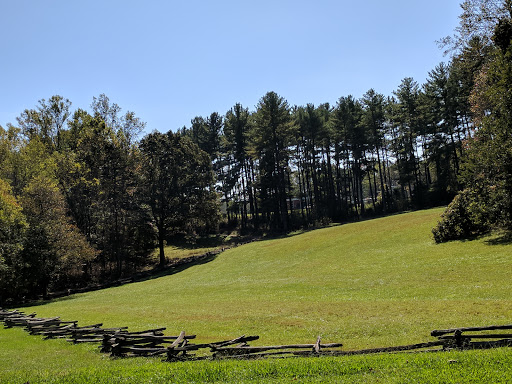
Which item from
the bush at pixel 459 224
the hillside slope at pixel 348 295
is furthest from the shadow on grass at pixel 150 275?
the bush at pixel 459 224

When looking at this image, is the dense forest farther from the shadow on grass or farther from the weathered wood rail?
the weathered wood rail

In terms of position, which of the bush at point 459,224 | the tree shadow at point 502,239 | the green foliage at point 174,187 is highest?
the green foliage at point 174,187

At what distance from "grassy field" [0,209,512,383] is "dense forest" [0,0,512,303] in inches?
268

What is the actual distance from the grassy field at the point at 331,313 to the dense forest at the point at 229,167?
6.81 metres

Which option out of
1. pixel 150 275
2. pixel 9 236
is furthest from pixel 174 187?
pixel 9 236

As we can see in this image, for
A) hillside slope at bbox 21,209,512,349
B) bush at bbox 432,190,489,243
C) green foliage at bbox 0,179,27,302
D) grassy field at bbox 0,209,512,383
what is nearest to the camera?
grassy field at bbox 0,209,512,383

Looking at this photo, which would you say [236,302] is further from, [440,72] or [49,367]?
[440,72]

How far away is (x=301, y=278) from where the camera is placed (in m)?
29.0

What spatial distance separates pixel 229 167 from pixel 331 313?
239 feet

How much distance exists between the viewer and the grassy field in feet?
28.5

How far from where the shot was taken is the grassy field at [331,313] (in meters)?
8.67

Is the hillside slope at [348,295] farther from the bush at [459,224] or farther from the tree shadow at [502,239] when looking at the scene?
the bush at [459,224]

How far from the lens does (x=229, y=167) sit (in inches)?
3465

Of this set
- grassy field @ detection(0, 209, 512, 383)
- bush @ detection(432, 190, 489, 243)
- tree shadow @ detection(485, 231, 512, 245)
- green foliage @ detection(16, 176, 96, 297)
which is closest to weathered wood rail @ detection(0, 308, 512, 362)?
grassy field @ detection(0, 209, 512, 383)
